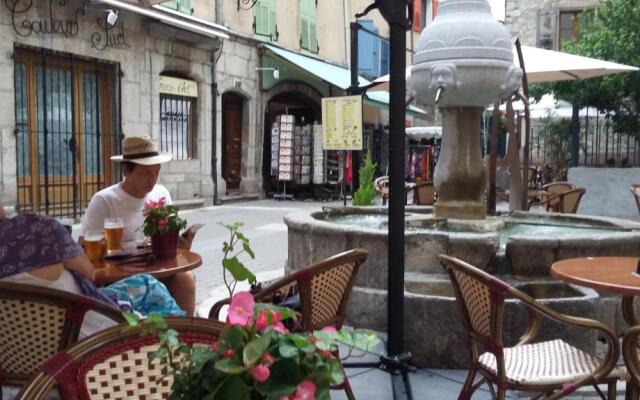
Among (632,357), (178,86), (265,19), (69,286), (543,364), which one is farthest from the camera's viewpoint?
(265,19)

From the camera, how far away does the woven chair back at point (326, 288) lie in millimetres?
2586

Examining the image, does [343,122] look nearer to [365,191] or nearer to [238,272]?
[365,191]

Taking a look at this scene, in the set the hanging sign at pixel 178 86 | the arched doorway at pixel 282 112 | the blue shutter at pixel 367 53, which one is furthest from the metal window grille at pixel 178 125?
the blue shutter at pixel 367 53

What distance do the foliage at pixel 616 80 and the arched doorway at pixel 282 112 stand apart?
701cm

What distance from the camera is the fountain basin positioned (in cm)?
375

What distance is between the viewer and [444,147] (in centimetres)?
566

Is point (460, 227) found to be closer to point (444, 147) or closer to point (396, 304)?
point (444, 147)

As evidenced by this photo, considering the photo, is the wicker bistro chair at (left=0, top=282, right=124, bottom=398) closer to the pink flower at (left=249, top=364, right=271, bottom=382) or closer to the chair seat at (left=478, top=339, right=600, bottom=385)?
the pink flower at (left=249, top=364, right=271, bottom=382)

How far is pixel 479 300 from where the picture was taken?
2750mm

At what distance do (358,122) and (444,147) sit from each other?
2120mm

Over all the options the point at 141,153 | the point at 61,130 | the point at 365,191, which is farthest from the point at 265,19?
the point at 141,153

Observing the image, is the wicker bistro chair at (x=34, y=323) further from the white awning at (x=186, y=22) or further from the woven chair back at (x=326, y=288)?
the white awning at (x=186, y=22)

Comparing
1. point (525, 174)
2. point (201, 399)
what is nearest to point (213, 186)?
point (525, 174)

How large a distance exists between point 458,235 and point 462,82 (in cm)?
159
